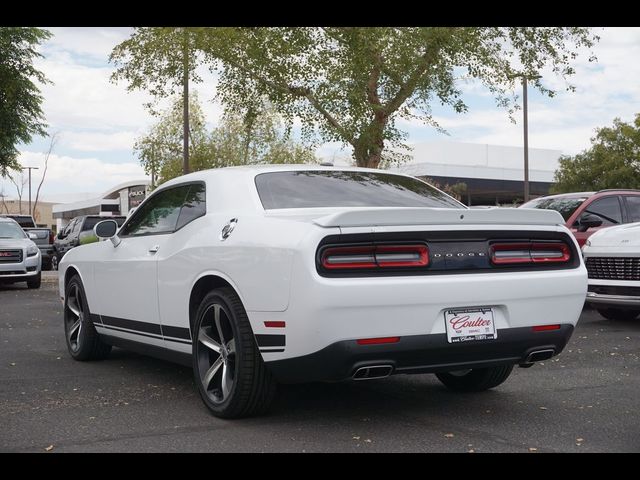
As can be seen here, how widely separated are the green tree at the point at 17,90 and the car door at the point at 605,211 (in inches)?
842

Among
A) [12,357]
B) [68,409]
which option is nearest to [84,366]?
[12,357]

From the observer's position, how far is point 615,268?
10.4 meters

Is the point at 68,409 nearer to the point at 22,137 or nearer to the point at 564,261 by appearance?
the point at 564,261

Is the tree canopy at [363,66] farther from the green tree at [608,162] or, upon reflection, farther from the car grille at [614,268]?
the green tree at [608,162]

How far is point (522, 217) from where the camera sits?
534 centimetres

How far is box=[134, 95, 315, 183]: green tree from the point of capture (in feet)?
151

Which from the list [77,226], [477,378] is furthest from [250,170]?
[77,226]

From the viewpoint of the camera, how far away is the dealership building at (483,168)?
197 ft

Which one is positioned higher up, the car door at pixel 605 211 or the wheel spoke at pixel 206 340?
the car door at pixel 605 211

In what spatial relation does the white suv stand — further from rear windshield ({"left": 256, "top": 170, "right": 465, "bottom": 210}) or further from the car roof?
the car roof

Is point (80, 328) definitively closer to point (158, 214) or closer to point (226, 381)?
point (158, 214)

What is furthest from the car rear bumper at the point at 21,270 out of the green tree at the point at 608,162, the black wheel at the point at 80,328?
the green tree at the point at 608,162
